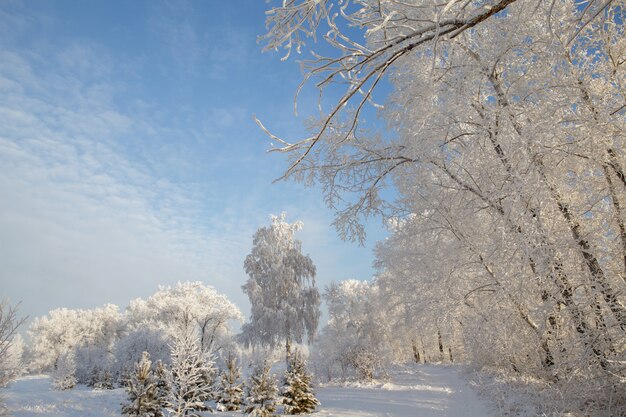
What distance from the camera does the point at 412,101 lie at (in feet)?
23.1

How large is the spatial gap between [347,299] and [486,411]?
858 inches

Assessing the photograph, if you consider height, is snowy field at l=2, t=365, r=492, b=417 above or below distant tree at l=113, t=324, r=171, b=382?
below

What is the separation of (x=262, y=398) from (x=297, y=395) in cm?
205

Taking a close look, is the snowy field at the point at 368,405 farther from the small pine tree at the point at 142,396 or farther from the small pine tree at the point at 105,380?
the small pine tree at the point at 105,380

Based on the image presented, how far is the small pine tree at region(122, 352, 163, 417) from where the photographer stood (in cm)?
1326

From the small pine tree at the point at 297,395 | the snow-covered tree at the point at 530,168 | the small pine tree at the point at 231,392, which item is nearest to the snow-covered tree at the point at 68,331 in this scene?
the small pine tree at the point at 231,392

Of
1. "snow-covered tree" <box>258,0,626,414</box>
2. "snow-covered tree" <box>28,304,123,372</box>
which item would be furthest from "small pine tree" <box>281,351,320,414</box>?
"snow-covered tree" <box>28,304,123,372</box>

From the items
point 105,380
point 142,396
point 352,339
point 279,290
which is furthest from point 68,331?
point 142,396

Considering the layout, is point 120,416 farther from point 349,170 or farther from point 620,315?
point 620,315

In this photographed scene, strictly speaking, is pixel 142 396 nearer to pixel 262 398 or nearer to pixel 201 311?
pixel 262 398

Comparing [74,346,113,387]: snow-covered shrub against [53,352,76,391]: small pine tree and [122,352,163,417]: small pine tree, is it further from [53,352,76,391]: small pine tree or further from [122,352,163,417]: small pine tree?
[122,352,163,417]: small pine tree

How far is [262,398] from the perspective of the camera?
542 inches

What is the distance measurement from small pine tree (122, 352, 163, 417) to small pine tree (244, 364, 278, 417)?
11.1ft

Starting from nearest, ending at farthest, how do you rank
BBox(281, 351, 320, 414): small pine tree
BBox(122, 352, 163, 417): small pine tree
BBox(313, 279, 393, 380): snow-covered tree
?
BBox(122, 352, 163, 417): small pine tree
BBox(281, 351, 320, 414): small pine tree
BBox(313, 279, 393, 380): snow-covered tree
